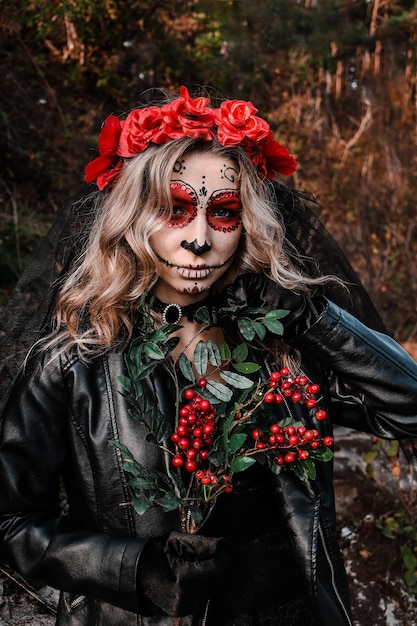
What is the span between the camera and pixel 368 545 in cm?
363

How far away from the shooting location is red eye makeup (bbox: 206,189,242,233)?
172cm

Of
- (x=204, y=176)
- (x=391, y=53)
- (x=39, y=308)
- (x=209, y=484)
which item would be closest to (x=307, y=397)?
(x=209, y=484)

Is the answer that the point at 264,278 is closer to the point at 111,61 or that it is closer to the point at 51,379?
the point at 51,379

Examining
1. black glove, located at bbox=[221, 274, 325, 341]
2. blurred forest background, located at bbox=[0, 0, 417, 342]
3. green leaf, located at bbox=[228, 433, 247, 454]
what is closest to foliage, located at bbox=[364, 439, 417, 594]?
black glove, located at bbox=[221, 274, 325, 341]

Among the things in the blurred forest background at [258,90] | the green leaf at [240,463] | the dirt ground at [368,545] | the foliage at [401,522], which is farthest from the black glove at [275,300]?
the blurred forest background at [258,90]

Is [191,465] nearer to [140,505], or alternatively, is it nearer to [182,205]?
[140,505]

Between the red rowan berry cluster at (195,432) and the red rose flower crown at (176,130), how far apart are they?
2.46 feet

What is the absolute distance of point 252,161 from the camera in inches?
72.5

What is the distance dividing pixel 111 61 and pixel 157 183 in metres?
5.61

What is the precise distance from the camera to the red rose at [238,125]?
1729 millimetres

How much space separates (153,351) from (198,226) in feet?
1.49

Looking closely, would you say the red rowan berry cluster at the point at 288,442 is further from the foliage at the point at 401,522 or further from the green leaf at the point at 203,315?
the foliage at the point at 401,522

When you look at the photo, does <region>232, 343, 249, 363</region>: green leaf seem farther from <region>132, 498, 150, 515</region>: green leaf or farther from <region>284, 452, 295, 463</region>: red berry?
<region>132, 498, 150, 515</region>: green leaf

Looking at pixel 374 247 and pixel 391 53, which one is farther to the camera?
pixel 391 53
